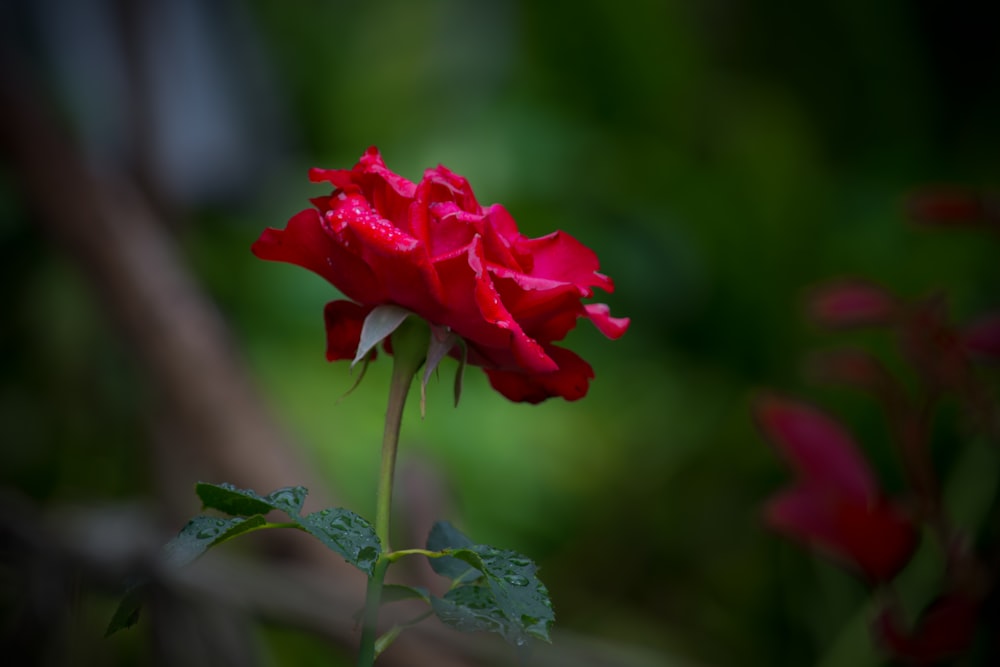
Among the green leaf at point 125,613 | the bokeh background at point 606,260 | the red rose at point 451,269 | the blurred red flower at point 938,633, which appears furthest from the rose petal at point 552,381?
the bokeh background at point 606,260

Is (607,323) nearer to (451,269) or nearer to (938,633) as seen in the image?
(451,269)

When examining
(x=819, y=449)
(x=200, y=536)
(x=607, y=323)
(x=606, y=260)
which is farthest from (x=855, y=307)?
(x=606, y=260)

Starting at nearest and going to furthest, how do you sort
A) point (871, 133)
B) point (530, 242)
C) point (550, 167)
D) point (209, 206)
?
point (530, 242) < point (550, 167) < point (871, 133) < point (209, 206)

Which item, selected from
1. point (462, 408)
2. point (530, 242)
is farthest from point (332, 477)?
point (530, 242)

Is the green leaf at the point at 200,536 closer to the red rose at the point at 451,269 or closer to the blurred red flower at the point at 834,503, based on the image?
the red rose at the point at 451,269

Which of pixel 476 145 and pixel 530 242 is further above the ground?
pixel 530 242

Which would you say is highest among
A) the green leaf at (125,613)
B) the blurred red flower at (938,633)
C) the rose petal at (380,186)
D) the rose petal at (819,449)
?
the rose petal at (380,186)

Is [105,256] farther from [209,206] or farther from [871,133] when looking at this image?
[871,133]
